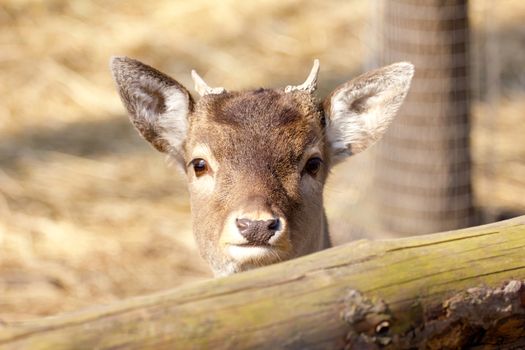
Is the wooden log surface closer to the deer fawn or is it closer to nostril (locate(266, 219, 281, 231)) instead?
nostril (locate(266, 219, 281, 231))

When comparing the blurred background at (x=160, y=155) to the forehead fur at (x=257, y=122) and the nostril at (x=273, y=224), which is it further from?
the nostril at (x=273, y=224)

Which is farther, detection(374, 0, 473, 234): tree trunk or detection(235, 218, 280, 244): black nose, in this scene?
detection(374, 0, 473, 234): tree trunk

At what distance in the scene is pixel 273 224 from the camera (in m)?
4.56

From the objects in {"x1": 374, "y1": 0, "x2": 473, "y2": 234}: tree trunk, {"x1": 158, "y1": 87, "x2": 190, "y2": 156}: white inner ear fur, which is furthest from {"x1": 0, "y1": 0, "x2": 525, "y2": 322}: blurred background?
{"x1": 158, "y1": 87, "x2": 190, "y2": 156}: white inner ear fur

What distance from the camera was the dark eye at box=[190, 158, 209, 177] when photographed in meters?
5.31

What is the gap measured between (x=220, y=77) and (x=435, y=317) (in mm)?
8074

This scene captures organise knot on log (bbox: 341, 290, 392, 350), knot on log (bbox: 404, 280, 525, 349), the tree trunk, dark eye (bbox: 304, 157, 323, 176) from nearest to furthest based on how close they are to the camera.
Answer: knot on log (bbox: 341, 290, 392, 350) < knot on log (bbox: 404, 280, 525, 349) < dark eye (bbox: 304, 157, 323, 176) < the tree trunk

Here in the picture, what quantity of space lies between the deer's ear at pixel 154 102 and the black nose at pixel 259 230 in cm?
122

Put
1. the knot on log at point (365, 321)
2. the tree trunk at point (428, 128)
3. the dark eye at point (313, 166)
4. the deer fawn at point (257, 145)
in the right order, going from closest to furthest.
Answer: the knot on log at point (365, 321), the deer fawn at point (257, 145), the dark eye at point (313, 166), the tree trunk at point (428, 128)

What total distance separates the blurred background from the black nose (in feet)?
11.9

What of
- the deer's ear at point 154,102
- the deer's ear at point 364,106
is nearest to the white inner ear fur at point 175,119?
the deer's ear at point 154,102

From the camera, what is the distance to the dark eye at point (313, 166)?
5285 mm

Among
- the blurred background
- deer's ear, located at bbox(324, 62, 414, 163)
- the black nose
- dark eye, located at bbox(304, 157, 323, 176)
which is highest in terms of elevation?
deer's ear, located at bbox(324, 62, 414, 163)

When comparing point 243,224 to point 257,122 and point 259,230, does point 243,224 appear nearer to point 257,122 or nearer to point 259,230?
point 259,230
